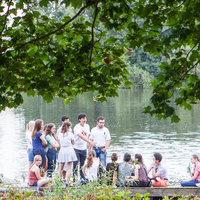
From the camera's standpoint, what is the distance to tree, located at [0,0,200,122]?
5520 millimetres

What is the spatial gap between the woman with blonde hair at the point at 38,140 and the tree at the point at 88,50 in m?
2.66

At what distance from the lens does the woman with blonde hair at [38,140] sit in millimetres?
8552

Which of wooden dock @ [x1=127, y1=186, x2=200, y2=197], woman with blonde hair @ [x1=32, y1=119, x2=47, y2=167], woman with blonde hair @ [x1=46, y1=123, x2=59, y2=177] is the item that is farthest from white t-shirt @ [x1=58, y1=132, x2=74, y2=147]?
wooden dock @ [x1=127, y1=186, x2=200, y2=197]

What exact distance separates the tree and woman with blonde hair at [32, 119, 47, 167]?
2657 millimetres

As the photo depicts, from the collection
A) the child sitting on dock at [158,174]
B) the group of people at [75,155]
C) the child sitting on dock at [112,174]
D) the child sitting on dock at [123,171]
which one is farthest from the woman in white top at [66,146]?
the child sitting on dock at [158,174]

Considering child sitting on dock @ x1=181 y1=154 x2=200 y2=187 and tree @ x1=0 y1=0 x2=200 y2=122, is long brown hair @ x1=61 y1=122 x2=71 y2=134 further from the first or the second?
tree @ x1=0 y1=0 x2=200 y2=122

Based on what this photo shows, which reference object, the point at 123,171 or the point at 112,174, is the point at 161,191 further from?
the point at 123,171

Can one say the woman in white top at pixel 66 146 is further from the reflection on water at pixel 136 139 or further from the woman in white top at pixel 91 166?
the reflection on water at pixel 136 139

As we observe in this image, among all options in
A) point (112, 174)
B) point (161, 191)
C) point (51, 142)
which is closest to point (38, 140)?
point (51, 142)

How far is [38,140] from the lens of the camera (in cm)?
862

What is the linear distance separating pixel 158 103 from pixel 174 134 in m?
17.9

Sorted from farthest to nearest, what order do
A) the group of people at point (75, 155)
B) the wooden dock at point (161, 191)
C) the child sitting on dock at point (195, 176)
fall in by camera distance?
the child sitting on dock at point (195, 176) < the group of people at point (75, 155) < the wooden dock at point (161, 191)

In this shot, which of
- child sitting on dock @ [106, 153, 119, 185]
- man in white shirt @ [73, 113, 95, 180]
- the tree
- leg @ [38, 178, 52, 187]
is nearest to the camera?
the tree

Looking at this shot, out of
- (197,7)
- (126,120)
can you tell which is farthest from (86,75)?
(126,120)
